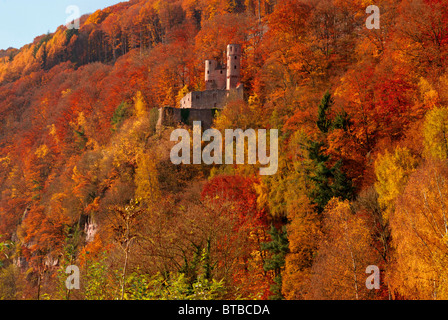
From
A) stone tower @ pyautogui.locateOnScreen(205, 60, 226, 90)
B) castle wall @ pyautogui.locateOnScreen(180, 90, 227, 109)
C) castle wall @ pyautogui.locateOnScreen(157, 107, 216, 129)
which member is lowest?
castle wall @ pyautogui.locateOnScreen(157, 107, 216, 129)

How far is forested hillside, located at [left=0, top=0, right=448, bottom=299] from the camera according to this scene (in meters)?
15.3

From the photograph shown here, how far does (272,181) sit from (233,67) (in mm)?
22046

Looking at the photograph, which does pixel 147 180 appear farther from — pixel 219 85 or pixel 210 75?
pixel 210 75

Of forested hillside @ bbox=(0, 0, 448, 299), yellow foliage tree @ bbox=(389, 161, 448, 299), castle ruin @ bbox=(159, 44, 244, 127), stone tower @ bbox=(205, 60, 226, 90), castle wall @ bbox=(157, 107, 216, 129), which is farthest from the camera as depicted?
stone tower @ bbox=(205, 60, 226, 90)

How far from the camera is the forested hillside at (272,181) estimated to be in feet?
50.3

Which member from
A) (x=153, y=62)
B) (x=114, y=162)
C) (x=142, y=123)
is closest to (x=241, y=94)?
(x=142, y=123)

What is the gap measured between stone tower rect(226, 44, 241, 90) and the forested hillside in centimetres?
106

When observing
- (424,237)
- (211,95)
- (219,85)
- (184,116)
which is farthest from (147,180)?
(424,237)

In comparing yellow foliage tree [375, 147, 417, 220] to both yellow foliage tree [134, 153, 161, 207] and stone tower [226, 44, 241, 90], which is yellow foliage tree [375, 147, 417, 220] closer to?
yellow foliage tree [134, 153, 161, 207]

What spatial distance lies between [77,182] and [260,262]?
83.6ft

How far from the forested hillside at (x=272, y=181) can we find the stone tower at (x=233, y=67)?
3.48ft

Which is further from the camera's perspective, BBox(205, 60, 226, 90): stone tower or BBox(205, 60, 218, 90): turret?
BBox(205, 60, 218, 90): turret

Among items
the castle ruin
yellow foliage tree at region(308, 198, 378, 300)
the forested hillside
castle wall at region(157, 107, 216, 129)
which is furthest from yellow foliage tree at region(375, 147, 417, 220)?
the castle ruin

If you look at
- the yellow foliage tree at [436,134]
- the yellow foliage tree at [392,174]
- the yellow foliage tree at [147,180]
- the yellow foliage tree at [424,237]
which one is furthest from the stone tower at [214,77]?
the yellow foliage tree at [424,237]
